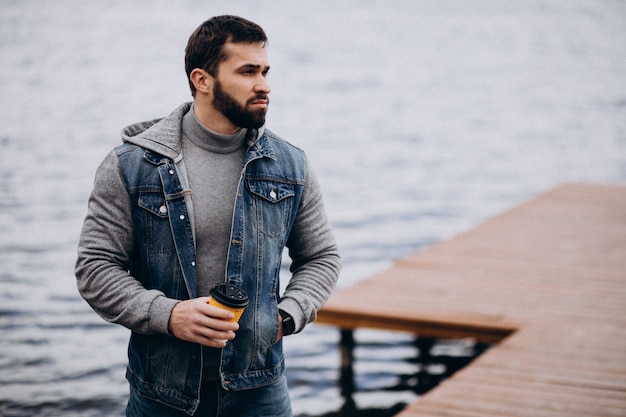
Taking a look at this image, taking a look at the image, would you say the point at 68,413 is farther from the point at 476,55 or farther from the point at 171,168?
the point at 476,55

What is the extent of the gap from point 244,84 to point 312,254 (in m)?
0.59

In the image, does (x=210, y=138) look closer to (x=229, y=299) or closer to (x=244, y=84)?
(x=244, y=84)

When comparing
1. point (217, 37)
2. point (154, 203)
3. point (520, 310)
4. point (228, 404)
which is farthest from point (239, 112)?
point (520, 310)

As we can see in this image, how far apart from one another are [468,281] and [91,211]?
4.93 m

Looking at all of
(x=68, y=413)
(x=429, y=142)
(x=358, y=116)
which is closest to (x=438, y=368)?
(x=68, y=413)

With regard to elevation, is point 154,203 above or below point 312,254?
above

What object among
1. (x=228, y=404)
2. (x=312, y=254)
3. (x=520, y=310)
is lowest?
(x=520, y=310)

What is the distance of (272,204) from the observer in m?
2.89

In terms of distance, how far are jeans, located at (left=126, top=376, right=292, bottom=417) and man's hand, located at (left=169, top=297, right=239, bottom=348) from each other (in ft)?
0.85

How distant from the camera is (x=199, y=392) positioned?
282 cm

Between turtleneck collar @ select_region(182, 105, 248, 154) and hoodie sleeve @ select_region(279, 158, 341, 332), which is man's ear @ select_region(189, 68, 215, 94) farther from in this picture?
hoodie sleeve @ select_region(279, 158, 341, 332)

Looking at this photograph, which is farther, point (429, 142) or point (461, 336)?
point (429, 142)

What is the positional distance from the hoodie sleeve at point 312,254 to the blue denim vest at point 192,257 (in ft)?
0.29

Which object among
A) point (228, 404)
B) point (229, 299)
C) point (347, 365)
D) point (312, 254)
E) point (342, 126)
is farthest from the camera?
point (342, 126)
